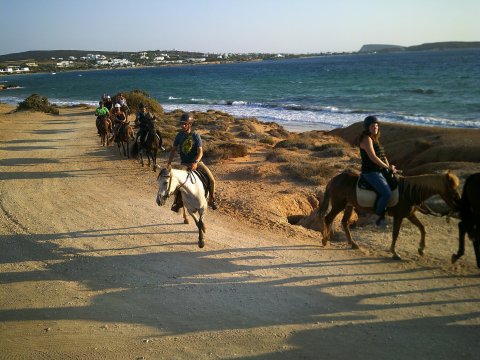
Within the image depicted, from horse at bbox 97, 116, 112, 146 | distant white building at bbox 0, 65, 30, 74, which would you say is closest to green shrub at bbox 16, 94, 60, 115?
horse at bbox 97, 116, 112, 146

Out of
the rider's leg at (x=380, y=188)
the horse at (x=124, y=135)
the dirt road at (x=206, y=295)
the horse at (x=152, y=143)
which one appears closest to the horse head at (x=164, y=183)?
the dirt road at (x=206, y=295)

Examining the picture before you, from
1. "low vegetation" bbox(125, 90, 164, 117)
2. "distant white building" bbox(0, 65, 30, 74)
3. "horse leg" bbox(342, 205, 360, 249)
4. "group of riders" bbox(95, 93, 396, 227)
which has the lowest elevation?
"horse leg" bbox(342, 205, 360, 249)

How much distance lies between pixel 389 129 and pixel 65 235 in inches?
747

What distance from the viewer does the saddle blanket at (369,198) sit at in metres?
7.62

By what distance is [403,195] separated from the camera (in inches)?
300

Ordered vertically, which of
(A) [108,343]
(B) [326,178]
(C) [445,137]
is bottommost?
(A) [108,343]

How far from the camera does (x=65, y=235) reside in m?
9.24

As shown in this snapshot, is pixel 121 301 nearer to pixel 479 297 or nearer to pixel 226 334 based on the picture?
pixel 226 334

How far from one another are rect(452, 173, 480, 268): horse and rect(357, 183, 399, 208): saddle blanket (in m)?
1.13

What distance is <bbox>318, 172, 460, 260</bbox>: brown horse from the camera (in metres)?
7.30

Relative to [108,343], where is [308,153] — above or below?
above

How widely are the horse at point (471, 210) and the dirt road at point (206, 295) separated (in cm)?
70

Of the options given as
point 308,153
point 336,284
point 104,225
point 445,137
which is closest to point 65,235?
point 104,225

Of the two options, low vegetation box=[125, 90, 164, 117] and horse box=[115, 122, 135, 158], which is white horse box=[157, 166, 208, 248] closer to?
horse box=[115, 122, 135, 158]
